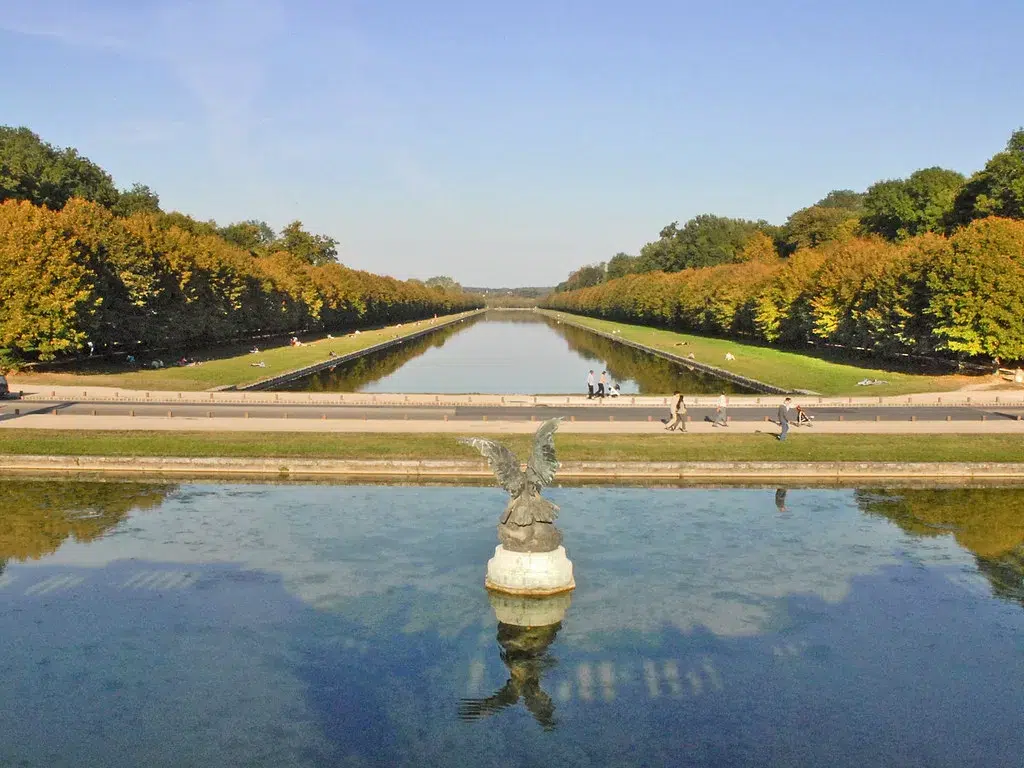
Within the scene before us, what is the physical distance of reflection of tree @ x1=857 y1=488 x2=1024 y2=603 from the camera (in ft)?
76.0

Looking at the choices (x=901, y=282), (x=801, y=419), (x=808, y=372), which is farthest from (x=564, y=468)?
(x=901, y=282)

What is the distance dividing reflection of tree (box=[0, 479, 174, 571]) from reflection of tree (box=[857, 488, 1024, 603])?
22.6 meters

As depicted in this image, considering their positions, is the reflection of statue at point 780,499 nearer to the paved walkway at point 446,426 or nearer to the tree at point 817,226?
the paved walkway at point 446,426

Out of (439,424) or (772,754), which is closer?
(772,754)

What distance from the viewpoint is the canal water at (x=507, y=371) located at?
67000 millimetres

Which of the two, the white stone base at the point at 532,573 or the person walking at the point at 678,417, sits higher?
the person walking at the point at 678,417

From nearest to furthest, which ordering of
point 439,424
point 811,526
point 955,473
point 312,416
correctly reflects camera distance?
point 811,526, point 955,473, point 439,424, point 312,416

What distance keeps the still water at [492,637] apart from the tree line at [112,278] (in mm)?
35708

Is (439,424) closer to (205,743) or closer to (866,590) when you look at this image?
(866,590)

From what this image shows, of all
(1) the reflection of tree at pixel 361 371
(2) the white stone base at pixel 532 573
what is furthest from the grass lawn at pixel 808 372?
(2) the white stone base at pixel 532 573

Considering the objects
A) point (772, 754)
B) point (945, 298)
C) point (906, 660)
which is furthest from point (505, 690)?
point (945, 298)

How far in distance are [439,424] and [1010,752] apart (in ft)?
93.3

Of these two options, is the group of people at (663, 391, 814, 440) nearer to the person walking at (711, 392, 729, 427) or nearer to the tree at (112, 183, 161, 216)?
the person walking at (711, 392, 729, 427)

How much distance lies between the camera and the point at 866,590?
2166 cm
